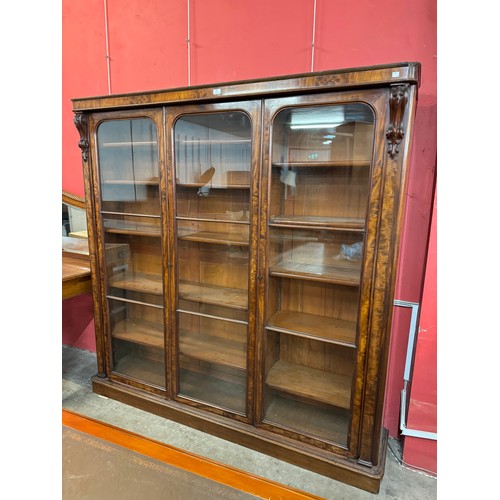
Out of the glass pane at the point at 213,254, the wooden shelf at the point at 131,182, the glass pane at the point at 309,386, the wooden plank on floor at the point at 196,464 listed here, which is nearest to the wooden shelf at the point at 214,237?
the glass pane at the point at 213,254

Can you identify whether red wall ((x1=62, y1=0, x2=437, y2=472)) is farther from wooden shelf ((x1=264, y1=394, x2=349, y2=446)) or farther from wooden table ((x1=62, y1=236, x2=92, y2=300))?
wooden table ((x1=62, y1=236, x2=92, y2=300))

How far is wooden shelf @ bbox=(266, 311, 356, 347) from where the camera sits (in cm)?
174

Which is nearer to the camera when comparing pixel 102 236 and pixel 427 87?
pixel 427 87

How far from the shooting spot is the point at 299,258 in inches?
74.7

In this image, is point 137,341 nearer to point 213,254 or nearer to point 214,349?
point 214,349

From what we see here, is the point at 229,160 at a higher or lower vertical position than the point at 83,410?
higher

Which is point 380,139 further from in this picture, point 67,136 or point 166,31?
point 67,136

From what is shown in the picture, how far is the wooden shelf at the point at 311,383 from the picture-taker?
183cm

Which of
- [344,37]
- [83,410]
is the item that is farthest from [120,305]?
[344,37]

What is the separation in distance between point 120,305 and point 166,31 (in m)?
1.90

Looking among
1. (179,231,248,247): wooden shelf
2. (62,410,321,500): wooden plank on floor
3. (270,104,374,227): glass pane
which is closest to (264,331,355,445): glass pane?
(179,231,248,247): wooden shelf

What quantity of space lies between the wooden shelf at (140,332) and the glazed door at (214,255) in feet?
0.92

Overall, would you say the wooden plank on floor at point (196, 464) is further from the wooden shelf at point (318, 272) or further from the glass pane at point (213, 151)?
the glass pane at point (213, 151)

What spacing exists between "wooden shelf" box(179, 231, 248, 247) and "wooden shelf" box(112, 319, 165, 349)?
784 millimetres
